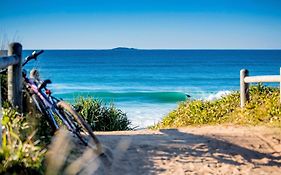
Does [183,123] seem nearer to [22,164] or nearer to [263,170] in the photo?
[263,170]

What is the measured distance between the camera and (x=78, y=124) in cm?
732

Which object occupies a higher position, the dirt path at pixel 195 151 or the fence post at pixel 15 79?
the fence post at pixel 15 79

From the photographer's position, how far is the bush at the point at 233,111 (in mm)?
11250

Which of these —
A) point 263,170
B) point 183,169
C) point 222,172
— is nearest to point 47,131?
point 183,169

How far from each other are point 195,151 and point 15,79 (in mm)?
3153

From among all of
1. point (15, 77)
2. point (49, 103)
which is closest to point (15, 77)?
point (15, 77)

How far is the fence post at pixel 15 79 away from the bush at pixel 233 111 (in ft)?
18.6

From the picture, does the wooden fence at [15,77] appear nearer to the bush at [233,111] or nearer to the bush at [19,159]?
the bush at [19,159]

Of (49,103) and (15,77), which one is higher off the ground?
(15,77)

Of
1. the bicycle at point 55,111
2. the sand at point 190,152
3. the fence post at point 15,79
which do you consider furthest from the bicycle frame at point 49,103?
the sand at point 190,152

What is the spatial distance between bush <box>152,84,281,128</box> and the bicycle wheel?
→ 480 centimetres

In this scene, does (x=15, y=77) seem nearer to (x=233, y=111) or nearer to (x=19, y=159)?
(x=19, y=159)

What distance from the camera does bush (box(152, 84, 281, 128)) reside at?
11.2 m

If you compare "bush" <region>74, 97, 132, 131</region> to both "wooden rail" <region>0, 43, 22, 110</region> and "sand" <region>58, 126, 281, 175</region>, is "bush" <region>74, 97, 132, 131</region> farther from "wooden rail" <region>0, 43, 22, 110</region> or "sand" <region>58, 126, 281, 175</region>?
"wooden rail" <region>0, 43, 22, 110</region>
